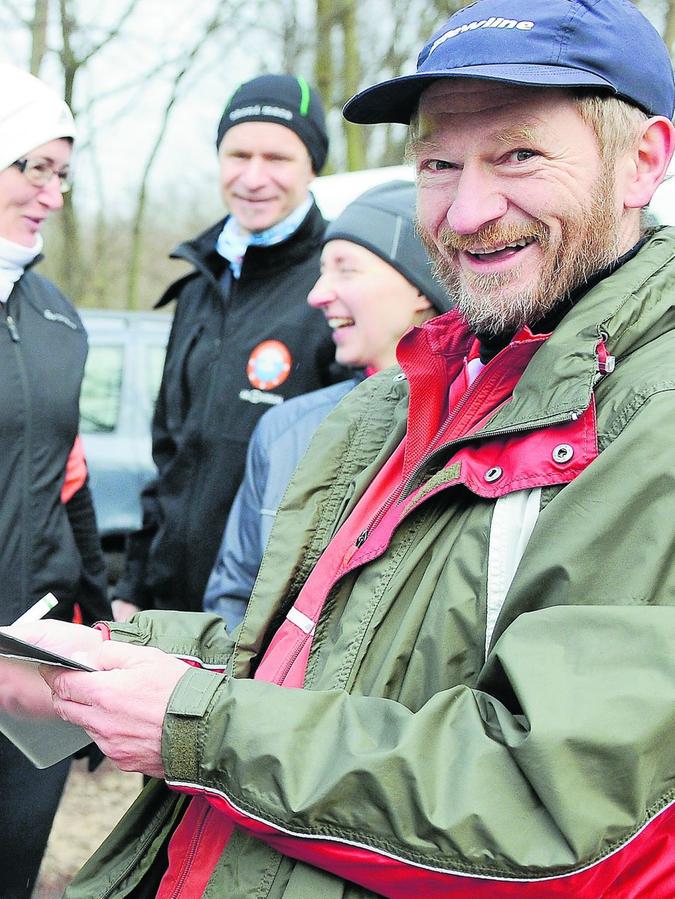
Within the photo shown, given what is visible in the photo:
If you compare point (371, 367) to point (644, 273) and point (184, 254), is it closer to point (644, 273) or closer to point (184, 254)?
point (184, 254)

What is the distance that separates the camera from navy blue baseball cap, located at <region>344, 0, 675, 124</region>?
1489 mm

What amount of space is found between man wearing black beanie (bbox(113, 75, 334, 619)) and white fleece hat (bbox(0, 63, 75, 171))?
2.27ft

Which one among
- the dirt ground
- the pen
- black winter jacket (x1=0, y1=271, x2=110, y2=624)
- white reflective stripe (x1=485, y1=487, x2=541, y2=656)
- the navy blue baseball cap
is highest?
the navy blue baseball cap

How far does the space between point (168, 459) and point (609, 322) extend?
2.59 m

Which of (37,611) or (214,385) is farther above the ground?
(37,611)

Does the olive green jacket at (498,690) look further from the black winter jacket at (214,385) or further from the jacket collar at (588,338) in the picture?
the black winter jacket at (214,385)

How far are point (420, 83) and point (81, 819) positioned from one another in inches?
151

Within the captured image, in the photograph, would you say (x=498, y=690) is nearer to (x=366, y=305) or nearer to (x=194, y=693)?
(x=194, y=693)

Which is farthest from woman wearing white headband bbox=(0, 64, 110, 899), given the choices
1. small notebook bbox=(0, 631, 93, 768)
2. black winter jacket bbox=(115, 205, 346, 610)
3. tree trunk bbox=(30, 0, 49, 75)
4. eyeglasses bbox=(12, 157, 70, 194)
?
tree trunk bbox=(30, 0, 49, 75)

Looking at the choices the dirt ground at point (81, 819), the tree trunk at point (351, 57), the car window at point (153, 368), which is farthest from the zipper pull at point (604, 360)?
the tree trunk at point (351, 57)

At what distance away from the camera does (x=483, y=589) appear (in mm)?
1397

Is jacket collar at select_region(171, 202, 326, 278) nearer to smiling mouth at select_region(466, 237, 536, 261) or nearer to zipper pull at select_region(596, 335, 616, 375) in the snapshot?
smiling mouth at select_region(466, 237, 536, 261)

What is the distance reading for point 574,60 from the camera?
1.49 metres

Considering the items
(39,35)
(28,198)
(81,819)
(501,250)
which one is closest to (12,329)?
(28,198)
